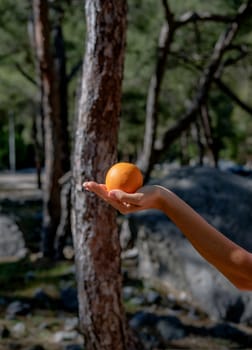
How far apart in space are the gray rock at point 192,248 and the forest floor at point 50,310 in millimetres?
143

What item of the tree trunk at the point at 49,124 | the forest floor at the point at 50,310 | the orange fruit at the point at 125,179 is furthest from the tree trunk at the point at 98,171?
the tree trunk at the point at 49,124

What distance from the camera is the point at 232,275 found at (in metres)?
1.27

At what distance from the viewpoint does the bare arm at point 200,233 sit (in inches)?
49.0

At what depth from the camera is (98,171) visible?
271 centimetres

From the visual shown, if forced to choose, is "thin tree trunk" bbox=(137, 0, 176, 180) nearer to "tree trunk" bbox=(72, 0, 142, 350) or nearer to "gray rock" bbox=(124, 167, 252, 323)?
"gray rock" bbox=(124, 167, 252, 323)

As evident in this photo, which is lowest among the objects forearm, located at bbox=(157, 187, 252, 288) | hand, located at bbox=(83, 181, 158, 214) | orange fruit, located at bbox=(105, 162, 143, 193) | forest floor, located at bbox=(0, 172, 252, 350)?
forest floor, located at bbox=(0, 172, 252, 350)

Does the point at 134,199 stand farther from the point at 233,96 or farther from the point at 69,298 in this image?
the point at 233,96

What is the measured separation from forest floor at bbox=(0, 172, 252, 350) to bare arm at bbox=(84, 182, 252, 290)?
7.78ft

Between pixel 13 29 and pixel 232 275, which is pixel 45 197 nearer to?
pixel 13 29

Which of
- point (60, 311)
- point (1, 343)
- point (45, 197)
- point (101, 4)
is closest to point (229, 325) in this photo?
point (60, 311)

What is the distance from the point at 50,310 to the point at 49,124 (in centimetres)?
205

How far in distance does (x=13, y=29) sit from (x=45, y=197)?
314 centimetres

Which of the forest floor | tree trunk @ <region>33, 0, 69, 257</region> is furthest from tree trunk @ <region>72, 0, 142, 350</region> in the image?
tree trunk @ <region>33, 0, 69, 257</region>

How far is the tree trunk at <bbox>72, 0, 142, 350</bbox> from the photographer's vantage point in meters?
2.71
